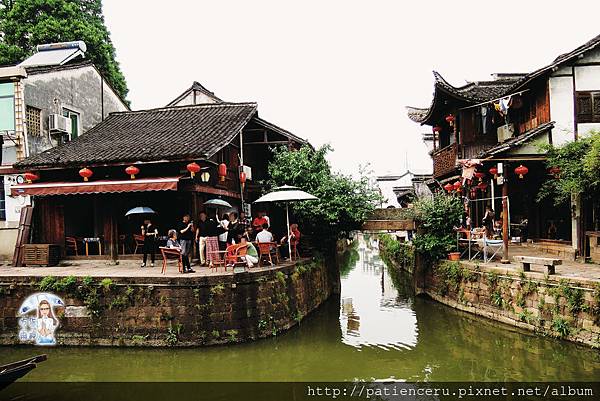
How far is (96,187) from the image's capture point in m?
13.4

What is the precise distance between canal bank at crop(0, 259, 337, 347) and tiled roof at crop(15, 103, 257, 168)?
12.2 ft

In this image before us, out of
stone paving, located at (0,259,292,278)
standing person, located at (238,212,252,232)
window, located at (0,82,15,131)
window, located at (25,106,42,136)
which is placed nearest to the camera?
stone paving, located at (0,259,292,278)

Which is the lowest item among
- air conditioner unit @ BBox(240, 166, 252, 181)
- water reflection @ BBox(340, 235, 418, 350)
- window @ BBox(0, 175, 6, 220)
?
water reflection @ BBox(340, 235, 418, 350)

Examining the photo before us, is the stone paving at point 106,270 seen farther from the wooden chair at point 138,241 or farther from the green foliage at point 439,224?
the green foliage at point 439,224

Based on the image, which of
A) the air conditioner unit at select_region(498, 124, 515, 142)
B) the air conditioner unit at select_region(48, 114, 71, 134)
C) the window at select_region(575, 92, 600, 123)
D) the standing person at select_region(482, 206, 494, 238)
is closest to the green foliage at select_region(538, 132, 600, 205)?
the window at select_region(575, 92, 600, 123)

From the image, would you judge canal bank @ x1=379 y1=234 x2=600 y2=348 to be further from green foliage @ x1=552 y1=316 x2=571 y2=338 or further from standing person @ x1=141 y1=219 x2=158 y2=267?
standing person @ x1=141 y1=219 x2=158 y2=267

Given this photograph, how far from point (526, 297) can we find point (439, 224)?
4.71m

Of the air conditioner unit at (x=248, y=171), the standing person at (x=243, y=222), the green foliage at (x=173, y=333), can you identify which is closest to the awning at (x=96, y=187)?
the standing person at (x=243, y=222)

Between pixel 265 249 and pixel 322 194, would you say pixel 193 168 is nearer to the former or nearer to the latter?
pixel 265 249

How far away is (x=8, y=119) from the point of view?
1552cm

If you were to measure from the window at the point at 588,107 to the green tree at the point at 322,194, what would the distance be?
6683 millimetres

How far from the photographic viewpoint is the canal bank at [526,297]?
9891 millimetres

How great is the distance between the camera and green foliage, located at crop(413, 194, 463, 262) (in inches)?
615

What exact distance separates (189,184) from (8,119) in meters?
6.80
